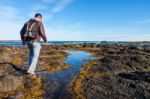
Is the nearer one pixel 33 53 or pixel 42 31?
pixel 42 31

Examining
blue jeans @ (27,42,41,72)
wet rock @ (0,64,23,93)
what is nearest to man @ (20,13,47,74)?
blue jeans @ (27,42,41,72)

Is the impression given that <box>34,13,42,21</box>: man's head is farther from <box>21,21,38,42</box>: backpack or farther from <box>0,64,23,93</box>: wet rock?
<box>0,64,23,93</box>: wet rock

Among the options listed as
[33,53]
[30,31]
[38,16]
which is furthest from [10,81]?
[38,16]

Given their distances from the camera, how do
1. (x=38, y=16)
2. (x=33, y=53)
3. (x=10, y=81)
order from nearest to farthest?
1. (x=10, y=81)
2. (x=38, y=16)
3. (x=33, y=53)

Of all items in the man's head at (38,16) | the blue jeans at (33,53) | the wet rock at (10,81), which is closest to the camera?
the wet rock at (10,81)

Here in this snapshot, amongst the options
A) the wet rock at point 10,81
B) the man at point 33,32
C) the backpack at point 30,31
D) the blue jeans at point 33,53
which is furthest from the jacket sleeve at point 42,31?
the wet rock at point 10,81

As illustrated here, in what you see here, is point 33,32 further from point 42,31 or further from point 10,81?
point 10,81

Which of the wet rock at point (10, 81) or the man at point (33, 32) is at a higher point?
the man at point (33, 32)

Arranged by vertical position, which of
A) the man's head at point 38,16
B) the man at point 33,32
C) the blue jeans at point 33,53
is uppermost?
the man's head at point 38,16

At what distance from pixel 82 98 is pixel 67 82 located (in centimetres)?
255

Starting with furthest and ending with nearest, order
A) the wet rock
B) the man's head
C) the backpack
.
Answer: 1. the man's head
2. the backpack
3. the wet rock

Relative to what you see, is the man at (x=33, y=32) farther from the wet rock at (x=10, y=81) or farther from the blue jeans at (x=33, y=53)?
the wet rock at (x=10, y=81)

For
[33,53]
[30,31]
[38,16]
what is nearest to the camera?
[30,31]

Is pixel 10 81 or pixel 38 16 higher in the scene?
pixel 38 16
